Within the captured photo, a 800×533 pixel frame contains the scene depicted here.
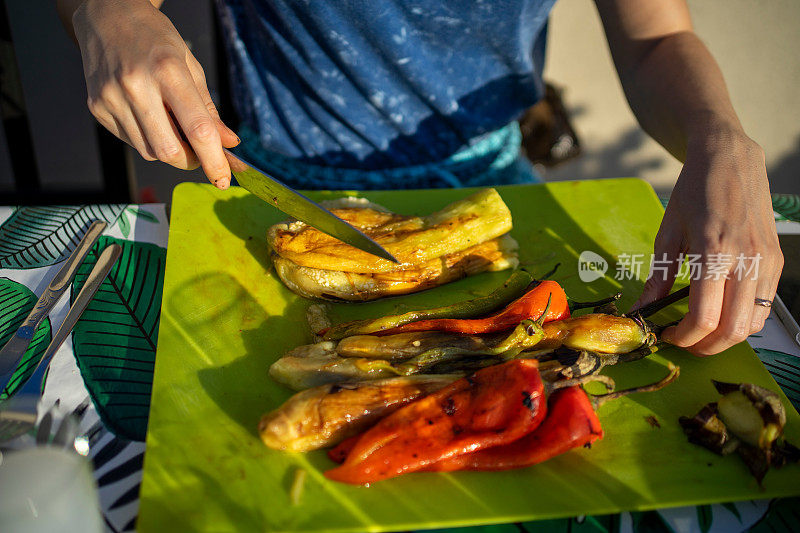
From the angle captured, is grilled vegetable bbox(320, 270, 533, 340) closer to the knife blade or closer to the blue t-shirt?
the knife blade

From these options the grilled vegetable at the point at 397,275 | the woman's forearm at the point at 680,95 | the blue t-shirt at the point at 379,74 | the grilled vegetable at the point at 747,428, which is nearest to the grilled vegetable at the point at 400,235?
the grilled vegetable at the point at 397,275

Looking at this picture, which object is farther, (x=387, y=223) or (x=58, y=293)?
(x=387, y=223)

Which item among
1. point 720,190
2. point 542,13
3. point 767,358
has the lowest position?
point 767,358

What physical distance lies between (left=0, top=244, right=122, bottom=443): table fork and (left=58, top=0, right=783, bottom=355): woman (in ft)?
1.83

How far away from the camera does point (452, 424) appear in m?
2.04

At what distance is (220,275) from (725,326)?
214cm

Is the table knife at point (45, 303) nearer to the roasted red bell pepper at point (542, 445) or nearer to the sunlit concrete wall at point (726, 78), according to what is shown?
the roasted red bell pepper at point (542, 445)

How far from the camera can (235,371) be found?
2.34 metres

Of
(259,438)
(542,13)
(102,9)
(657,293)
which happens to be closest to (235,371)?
(259,438)

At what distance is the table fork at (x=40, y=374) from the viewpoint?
4.92ft

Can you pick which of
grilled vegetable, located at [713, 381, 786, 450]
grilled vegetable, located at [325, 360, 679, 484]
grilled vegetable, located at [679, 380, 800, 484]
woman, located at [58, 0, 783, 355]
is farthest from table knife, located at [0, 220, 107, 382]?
grilled vegetable, located at [713, 381, 786, 450]

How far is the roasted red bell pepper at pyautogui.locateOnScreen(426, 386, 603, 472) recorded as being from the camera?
2.02 meters

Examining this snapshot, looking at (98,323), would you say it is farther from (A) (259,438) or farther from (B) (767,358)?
(B) (767,358)

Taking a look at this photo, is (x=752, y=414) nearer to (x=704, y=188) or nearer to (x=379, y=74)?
(x=704, y=188)
